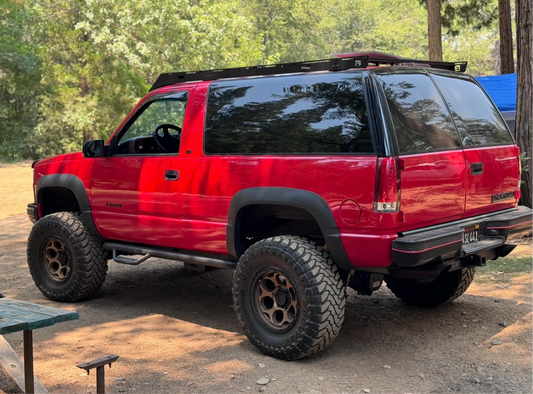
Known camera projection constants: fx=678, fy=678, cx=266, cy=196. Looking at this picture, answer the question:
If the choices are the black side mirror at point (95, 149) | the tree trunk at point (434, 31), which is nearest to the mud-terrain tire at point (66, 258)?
the black side mirror at point (95, 149)

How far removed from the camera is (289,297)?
16.5ft

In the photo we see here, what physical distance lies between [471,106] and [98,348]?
3.55 meters

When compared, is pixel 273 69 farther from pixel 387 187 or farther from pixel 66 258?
pixel 66 258

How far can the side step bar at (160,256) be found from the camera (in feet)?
18.5

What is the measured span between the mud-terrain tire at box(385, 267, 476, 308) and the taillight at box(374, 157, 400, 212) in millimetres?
1731

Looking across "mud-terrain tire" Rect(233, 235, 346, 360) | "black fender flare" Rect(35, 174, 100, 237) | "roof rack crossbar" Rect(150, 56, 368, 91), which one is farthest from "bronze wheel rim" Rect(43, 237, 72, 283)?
"mud-terrain tire" Rect(233, 235, 346, 360)

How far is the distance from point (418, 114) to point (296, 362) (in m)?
2.01

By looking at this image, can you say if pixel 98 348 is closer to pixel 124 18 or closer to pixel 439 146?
pixel 439 146

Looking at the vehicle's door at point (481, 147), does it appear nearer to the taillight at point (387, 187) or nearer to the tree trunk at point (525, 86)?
the taillight at point (387, 187)

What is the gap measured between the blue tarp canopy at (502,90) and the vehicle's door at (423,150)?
10.5 meters

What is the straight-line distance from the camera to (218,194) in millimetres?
5473

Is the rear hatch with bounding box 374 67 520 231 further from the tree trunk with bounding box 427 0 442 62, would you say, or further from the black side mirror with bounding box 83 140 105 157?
the tree trunk with bounding box 427 0 442 62

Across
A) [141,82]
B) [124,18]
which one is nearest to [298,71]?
[124,18]

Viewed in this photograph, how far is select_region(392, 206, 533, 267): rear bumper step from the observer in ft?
14.7
